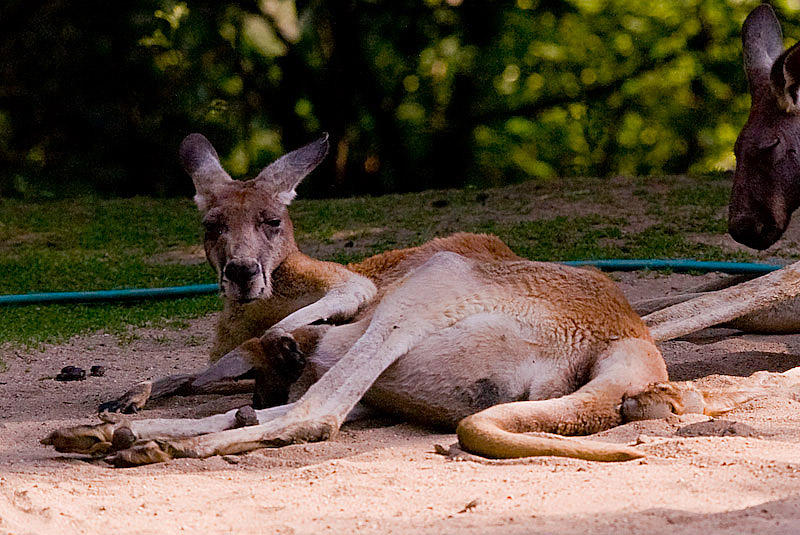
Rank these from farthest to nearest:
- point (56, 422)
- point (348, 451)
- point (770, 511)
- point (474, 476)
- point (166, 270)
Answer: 1. point (166, 270)
2. point (56, 422)
3. point (348, 451)
4. point (474, 476)
5. point (770, 511)

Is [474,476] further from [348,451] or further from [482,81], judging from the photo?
[482,81]

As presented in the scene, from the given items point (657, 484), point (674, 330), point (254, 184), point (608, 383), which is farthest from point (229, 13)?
point (657, 484)

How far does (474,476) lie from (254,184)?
204 centimetres

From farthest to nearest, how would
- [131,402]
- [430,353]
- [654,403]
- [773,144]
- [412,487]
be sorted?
[773,144]
[131,402]
[430,353]
[654,403]
[412,487]

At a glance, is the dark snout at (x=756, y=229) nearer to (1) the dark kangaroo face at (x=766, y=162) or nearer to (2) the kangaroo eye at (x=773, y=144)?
(1) the dark kangaroo face at (x=766, y=162)

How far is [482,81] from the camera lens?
1005 centimetres

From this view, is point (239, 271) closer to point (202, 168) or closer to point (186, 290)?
point (202, 168)

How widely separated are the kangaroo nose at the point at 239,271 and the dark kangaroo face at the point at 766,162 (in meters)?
2.60

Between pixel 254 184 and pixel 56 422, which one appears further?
pixel 254 184

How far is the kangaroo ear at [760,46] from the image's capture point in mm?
5719

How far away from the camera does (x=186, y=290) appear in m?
6.74

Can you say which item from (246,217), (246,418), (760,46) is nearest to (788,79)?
(760,46)

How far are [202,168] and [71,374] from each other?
3.26 ft

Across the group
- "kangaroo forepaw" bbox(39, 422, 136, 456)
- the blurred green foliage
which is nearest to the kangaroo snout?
"kangaroo forepaw" bbox(39, 422, 136, 456)
